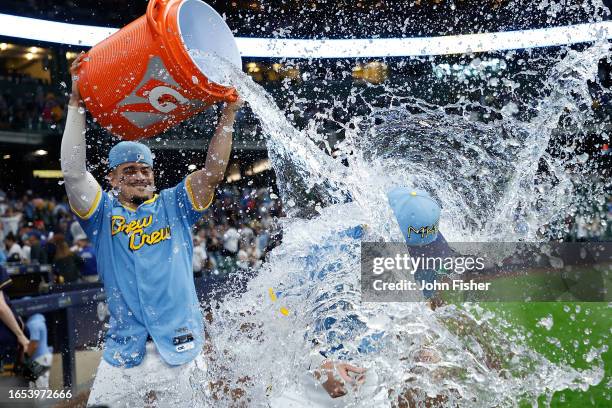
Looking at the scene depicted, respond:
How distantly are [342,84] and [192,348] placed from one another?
1739 centimetres

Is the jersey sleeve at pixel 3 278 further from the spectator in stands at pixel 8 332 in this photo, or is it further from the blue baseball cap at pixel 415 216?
the blue baseball cap at pixel 415 216

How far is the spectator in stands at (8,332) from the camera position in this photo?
448 centimetres

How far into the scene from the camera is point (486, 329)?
395cm

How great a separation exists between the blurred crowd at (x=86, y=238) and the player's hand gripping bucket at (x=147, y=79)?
5.41 meters

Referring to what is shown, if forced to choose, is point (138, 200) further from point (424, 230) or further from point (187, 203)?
point (424, 230)

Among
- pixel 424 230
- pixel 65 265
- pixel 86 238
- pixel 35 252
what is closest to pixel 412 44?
pixel 86 238

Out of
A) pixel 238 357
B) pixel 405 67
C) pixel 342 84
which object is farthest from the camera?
pixel 405 67

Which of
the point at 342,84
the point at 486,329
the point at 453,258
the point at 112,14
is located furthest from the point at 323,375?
the point at 342,84

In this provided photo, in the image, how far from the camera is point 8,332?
4.61 meters

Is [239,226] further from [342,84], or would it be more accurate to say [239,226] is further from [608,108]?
[608,108]

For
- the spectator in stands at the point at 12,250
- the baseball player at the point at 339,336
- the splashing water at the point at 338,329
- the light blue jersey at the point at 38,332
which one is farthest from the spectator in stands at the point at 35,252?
the baseball player at the point at 339,336

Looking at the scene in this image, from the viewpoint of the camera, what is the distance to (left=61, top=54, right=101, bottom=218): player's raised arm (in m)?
2.73

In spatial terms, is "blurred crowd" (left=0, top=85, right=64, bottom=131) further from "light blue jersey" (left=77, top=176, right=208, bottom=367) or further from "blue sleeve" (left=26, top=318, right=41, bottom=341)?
"light blue jersey" (left=77, top=176, right=208, bottom=367)

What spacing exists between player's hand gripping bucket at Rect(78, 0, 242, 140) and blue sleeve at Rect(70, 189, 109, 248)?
348 mm
